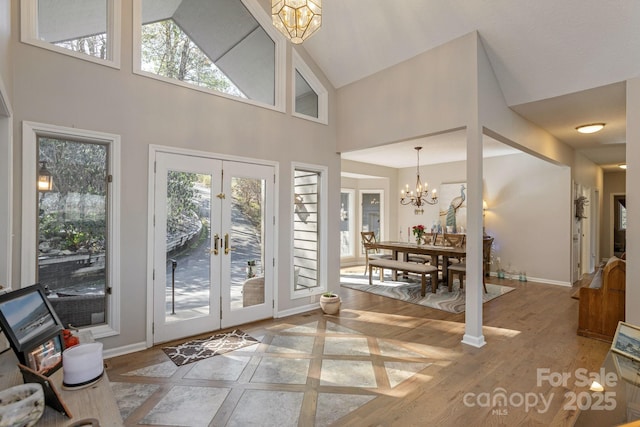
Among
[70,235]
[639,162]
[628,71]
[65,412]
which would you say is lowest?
[65,412]

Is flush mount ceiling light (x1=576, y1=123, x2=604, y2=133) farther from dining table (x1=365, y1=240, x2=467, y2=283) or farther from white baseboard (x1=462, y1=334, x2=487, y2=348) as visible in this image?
white baseboard (x1=462, y1=334, x2=487, y2=348)

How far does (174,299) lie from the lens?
3.47 m

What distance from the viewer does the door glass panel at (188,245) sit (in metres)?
3.44

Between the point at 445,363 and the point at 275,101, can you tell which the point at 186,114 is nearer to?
the point at 275,101

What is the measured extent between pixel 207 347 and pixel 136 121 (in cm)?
237

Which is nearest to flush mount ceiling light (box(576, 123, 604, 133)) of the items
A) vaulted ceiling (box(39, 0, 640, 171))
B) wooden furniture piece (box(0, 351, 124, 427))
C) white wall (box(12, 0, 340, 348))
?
vaulted ceiling (box(39, 0, 640, 171))

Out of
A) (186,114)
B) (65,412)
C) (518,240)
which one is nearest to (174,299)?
(186,114)

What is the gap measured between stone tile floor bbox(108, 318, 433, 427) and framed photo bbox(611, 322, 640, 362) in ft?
4.82

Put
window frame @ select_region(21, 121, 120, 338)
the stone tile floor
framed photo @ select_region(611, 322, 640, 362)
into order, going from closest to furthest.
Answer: framed photo @ select_region(611, 322, 640, 362)
the stone tile floor
window frame @ select_region(21, 121, 120, 338)

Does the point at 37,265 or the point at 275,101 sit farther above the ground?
the point at 275,101

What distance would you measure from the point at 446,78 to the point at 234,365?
370 centimetres

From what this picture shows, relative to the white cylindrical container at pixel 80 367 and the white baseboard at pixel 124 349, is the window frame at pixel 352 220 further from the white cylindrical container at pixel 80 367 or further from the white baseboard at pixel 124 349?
the white cylindrical container at pixel 80 367

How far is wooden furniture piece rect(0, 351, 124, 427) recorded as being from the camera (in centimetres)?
95

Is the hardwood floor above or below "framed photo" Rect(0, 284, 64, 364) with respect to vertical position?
below
